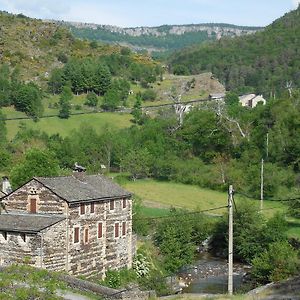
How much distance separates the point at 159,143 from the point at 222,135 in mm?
9576

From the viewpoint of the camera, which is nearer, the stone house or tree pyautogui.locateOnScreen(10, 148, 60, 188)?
the stone house

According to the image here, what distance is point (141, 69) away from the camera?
16450 centimetres

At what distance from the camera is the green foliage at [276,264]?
4575cm

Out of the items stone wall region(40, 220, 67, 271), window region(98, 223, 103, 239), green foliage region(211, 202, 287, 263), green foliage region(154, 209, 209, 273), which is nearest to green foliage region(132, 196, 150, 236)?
green foliage region(154, 209, 209, 273)

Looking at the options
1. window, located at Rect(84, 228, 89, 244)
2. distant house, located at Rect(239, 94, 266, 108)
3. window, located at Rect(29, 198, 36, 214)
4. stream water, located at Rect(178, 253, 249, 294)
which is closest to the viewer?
window, located at Rect(29, 198, 36, 214)

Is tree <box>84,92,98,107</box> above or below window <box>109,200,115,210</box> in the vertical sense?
above

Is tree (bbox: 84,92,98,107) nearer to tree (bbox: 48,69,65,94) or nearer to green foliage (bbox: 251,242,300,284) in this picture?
tree (bbox: 48,69,65,94)

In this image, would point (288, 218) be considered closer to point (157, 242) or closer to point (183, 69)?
point (157, 242)

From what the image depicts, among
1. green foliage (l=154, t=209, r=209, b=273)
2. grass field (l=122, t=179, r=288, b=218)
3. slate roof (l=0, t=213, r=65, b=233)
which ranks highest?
slate roof (l=0, t=213, r=65, b=233)

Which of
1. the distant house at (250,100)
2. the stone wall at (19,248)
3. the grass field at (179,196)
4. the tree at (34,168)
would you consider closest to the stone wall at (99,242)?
the stone wall at (19,248)

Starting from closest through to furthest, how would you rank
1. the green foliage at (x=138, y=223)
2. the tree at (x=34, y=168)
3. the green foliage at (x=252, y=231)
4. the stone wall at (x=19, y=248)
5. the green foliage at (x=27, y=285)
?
the green foliage at (x=27, y=285), the stone wall at (x=19, y=248), the green foliage at (x=252, y=231), the green foliage at (x=138, y=223), the tree at (x=34, y=168)

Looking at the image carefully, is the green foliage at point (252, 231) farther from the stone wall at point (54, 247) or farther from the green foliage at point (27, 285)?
the green foliage at point (27, 285)

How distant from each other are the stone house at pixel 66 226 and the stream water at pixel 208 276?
5695mm

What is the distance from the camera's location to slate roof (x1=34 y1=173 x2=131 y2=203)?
44781 mm
